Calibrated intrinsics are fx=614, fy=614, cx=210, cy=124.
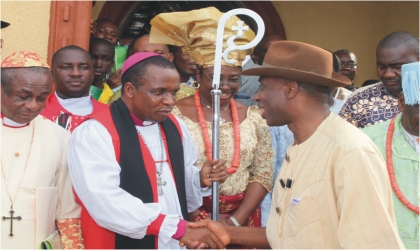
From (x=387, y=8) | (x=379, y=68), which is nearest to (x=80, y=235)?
(x=379, y=68)

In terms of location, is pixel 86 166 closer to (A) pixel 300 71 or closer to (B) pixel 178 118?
(B) pixel 178 118

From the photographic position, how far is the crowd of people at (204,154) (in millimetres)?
2913

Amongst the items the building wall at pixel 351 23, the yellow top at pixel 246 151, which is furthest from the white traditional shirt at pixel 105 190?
the building wall at pixel 351 23

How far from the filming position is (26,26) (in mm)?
5707

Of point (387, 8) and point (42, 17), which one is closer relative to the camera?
point (42, 17)

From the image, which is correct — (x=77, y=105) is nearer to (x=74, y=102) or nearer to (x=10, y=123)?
(x=74, y=102)

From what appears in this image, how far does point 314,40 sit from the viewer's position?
9055 millimetres

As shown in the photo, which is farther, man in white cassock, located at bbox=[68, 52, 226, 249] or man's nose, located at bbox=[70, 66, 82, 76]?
man's nose, located at bbox=[70, 66, 82, 76]

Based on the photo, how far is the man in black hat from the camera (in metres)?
2.75

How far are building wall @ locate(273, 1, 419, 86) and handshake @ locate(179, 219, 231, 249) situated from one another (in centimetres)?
552

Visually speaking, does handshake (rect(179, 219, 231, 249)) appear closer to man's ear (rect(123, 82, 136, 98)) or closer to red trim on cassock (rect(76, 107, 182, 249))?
red trim on cassock (rect(76, 107, 182, 249))

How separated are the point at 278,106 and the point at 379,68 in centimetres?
186

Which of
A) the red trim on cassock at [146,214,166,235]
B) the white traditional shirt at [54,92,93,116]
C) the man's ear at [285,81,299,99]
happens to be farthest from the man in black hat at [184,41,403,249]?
the white traditional shirt at [54,92,93,116]

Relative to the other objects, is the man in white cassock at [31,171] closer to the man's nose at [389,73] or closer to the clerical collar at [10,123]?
the clerical collar at [10,123]
